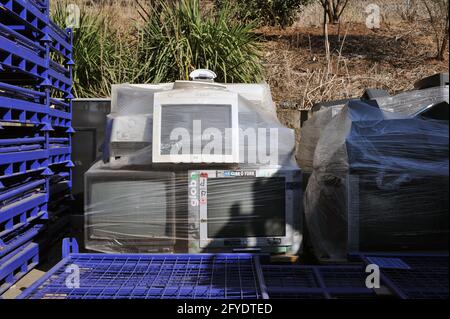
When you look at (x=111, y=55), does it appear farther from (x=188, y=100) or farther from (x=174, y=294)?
(x=174, y=294)

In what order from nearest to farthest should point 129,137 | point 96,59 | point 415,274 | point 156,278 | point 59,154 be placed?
point 415,274 < point 156,278 < point 129,137 < point 59,154 < point 96,59

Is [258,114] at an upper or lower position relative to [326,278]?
upper

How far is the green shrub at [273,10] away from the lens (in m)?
9.28

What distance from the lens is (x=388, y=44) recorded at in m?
9.53

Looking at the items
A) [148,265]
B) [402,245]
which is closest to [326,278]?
[402,245]

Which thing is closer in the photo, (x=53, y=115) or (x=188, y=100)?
(x=188, y=100)

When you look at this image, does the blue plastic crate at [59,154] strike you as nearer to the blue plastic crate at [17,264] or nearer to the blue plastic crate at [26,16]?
the blue plastic crate at [17,264]

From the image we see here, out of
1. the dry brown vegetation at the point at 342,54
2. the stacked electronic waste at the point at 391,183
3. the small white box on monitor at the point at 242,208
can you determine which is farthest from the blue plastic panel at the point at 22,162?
the dry brown vegetation at the point at 342,54

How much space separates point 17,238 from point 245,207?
1999 mm

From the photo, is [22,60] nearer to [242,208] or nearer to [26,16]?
[26,16]

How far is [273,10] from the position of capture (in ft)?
32.9

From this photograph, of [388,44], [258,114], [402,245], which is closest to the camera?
[402,245]

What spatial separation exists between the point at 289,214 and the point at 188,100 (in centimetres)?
127

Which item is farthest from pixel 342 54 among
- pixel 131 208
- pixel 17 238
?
pixel 17 238
